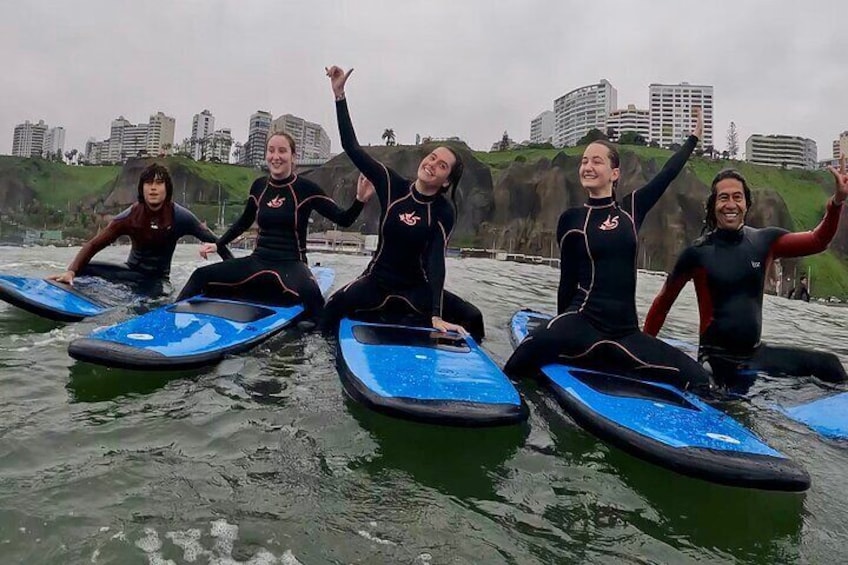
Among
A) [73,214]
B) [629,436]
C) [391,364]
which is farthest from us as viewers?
[73,214]

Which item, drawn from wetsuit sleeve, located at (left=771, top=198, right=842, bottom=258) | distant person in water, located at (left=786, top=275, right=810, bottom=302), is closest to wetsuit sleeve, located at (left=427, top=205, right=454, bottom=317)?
wetsuit sleeve, located at (left=771, top=198, right=842, bottom=258)

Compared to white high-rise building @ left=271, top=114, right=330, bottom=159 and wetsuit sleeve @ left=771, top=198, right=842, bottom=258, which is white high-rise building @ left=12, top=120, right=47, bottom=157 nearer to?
white high-rise building @ left=271, top=114, right=330, bottom=159

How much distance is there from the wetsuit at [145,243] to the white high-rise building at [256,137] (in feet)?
491

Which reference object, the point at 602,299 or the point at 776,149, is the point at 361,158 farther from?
the point at 776,149

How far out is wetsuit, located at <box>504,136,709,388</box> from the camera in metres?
4.43

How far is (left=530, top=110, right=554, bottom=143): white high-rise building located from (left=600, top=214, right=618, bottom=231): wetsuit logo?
172m

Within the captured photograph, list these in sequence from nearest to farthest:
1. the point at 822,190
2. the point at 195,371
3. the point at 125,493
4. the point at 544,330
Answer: the point at 125,493, the point at 195,371, the point at 544,330, the point at 822,190

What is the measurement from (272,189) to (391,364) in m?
3.54

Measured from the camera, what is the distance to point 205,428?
3277mm

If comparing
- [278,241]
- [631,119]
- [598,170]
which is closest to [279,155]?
[278,241]

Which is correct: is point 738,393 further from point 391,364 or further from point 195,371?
point 195,371

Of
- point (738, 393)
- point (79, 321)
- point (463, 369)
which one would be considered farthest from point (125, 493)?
point (738, 393)

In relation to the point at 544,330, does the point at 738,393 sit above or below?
below

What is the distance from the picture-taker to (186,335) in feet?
15.0
